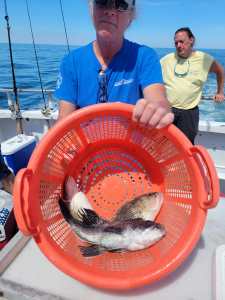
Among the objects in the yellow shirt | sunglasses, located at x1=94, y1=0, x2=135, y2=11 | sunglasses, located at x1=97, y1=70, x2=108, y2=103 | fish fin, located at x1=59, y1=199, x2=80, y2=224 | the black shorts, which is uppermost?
sunglasses, located at x1=94, y1=0, x2=135, y2=11

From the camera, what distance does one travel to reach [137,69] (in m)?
1.19

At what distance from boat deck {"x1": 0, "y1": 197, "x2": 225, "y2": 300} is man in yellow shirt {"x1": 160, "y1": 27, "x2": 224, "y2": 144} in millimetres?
1715

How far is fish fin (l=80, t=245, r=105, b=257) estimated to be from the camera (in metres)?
0.92

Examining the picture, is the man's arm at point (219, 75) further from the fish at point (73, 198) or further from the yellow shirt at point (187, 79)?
the fish at point (73, 198)

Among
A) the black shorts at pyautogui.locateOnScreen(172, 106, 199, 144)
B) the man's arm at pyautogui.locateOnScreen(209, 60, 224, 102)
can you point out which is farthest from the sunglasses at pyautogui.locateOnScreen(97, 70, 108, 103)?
the man's arm at pyautogui.locateOnScreen(209, 60, 224, 102)

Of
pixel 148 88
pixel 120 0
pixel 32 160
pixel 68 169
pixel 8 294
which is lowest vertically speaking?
pixel 8 294

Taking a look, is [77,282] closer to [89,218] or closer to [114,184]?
[89,218]

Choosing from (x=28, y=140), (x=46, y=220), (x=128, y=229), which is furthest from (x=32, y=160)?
(x=28, y=140)

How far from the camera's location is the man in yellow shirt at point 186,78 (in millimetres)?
2607

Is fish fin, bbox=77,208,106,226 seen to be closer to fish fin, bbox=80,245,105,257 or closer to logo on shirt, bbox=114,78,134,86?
fish fin, bbox=80,245,105,257

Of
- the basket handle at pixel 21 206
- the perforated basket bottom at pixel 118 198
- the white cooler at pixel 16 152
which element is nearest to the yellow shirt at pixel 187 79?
the white cooler at pixel 16 152

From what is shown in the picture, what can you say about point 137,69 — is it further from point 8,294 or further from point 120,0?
Result: point 8,294

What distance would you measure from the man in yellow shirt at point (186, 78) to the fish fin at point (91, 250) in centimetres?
181

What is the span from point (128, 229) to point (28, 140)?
1.25m
